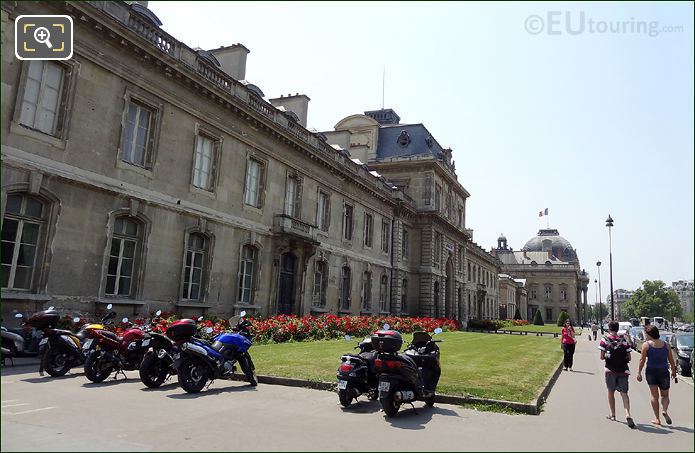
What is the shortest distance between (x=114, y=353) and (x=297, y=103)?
23.2m

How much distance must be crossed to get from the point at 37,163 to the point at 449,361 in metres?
12.8

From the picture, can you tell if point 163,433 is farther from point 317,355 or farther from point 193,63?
point 193,63

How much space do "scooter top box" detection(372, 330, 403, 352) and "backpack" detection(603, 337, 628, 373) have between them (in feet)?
11.4

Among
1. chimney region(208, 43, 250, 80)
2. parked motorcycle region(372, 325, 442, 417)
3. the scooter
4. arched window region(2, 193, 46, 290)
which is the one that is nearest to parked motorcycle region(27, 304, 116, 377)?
the scooter

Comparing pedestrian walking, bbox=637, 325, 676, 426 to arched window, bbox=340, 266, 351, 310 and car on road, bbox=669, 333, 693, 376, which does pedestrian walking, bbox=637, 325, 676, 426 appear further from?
arched window, bbox=340, 266, 351, 310

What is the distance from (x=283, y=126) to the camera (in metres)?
24.1

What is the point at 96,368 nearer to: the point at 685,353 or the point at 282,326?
the point at 282,326

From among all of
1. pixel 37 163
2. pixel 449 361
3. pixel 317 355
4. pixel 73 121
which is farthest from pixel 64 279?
pixel 449 361

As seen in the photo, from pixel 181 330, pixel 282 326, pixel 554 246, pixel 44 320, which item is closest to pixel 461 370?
pixel 181 330

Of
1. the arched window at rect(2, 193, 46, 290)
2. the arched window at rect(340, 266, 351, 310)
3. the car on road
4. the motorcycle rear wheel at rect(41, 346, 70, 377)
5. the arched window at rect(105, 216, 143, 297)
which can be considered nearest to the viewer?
the motorcycle rear wheel at rect(41, 346, 70, 377)

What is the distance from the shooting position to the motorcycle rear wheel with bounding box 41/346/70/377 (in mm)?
9679

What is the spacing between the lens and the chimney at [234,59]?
79.1 feet

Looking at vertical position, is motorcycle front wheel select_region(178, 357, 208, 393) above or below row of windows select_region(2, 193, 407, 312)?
below

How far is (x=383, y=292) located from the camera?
37.3 m
